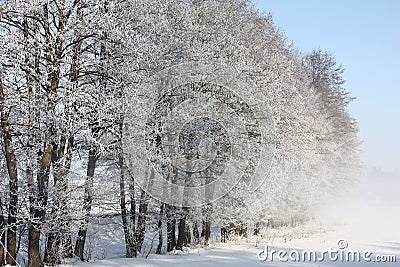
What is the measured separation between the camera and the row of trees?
902 centimetres

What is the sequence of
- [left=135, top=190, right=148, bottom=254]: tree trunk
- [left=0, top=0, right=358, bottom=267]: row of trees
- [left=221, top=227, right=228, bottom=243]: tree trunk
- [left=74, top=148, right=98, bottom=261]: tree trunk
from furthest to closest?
[left=221, top=227, right=228, bottom=243]: tree trunk → [left=135, top=190, right=148, bottom=254]: tree trunk → [left=74, top=148, right=98, bottom=261]: tree trunk → [left=0, top=0, right=358, bottom=267]: row of trees

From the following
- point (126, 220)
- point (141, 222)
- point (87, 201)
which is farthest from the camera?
point (141, 222)

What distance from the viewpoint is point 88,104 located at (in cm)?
950

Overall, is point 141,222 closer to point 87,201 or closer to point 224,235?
point 87,201

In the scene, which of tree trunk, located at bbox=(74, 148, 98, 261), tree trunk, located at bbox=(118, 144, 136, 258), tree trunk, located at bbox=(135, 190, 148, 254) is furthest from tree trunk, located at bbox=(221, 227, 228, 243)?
tree trunk, located at bbox=(74, 148, 98, 261)

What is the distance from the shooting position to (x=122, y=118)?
10547 mm

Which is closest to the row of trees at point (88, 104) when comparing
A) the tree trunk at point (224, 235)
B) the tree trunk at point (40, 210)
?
the tree trunk at point (40, 210)

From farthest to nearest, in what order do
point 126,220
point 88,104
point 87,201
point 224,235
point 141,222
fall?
point 224,235 → point 141,222 → point 126,220 → point 87,201 → point 88,104

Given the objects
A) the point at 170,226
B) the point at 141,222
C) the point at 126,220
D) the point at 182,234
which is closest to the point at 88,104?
the point at 126,220

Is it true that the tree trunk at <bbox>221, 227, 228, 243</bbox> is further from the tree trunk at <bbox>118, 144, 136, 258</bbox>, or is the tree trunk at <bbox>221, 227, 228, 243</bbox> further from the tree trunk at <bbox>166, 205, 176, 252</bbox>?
the tree trunk at <bbox>118, 144, 136, 258</bbox>

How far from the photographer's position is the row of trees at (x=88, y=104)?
902cm

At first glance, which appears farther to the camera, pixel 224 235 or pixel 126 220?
pixel 224 235

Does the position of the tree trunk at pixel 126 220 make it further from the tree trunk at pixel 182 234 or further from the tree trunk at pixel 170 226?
the tree trunk at pixel 182 234

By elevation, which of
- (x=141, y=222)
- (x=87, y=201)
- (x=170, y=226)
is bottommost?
(x=170, y=226)
